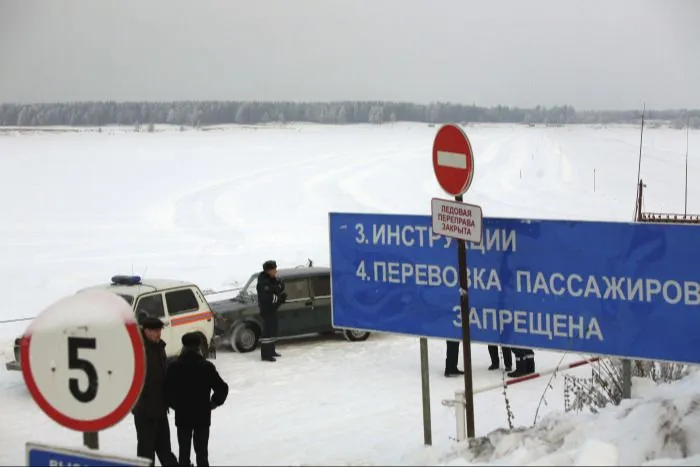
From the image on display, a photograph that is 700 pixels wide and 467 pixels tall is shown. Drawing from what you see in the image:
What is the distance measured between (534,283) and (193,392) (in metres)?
3.03

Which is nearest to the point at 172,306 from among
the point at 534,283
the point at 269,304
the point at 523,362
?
the point at 269,304

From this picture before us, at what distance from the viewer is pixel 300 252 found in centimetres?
2973

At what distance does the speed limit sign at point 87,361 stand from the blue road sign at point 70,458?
5.2 inches

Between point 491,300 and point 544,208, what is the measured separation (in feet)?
109

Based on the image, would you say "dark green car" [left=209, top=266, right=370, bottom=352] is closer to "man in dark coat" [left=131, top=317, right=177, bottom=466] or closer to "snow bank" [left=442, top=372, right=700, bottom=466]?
"man in dark coat" [left=131, top=317, right=177, bottom=466]

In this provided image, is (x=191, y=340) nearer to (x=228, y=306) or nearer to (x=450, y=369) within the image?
(x=450, y=369)

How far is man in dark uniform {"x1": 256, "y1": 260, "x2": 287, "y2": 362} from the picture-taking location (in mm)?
16625

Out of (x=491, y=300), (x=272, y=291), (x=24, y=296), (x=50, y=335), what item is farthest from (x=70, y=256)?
(x=50, y=335)

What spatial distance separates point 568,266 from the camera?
26.8ft

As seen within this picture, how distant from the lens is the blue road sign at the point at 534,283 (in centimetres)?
771

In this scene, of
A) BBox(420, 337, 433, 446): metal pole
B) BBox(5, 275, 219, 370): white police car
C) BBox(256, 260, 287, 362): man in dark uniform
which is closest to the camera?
BBox(420, 337, 433, 446): metal pole

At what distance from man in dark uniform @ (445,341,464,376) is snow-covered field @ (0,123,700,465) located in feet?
0.76

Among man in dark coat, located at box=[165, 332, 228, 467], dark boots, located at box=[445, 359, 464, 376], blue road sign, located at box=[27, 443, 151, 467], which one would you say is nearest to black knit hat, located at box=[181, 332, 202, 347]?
man in dark coat, located at box=[165, 332, 228, 467]

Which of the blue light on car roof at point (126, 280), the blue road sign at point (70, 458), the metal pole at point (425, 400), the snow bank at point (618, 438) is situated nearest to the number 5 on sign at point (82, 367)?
the blue road sign at point (70, 458)
